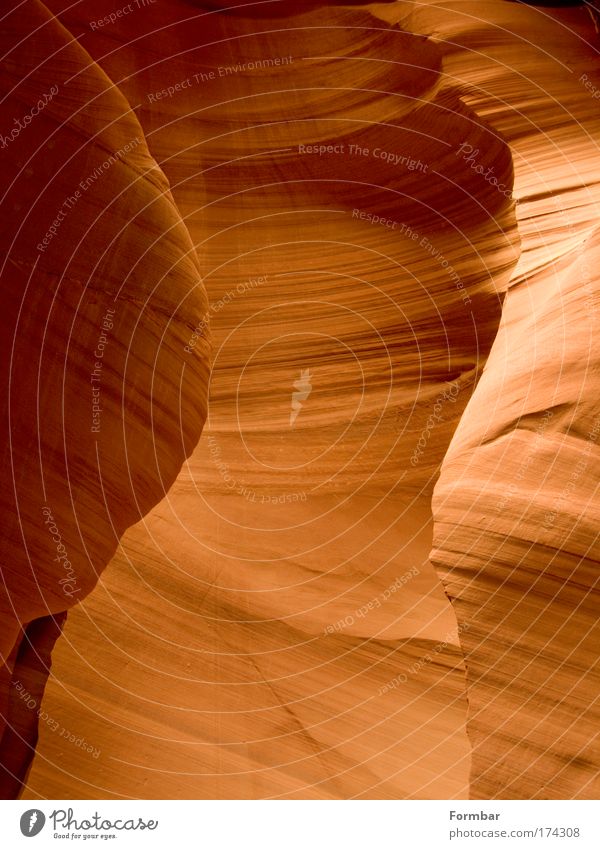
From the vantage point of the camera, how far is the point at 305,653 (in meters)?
2.09

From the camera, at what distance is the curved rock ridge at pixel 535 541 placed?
1.66 m

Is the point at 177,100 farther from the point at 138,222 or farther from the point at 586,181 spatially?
the point at 586,181

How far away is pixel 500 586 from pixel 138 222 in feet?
3.47

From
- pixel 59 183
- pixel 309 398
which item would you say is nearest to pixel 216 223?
pixel 309 398
